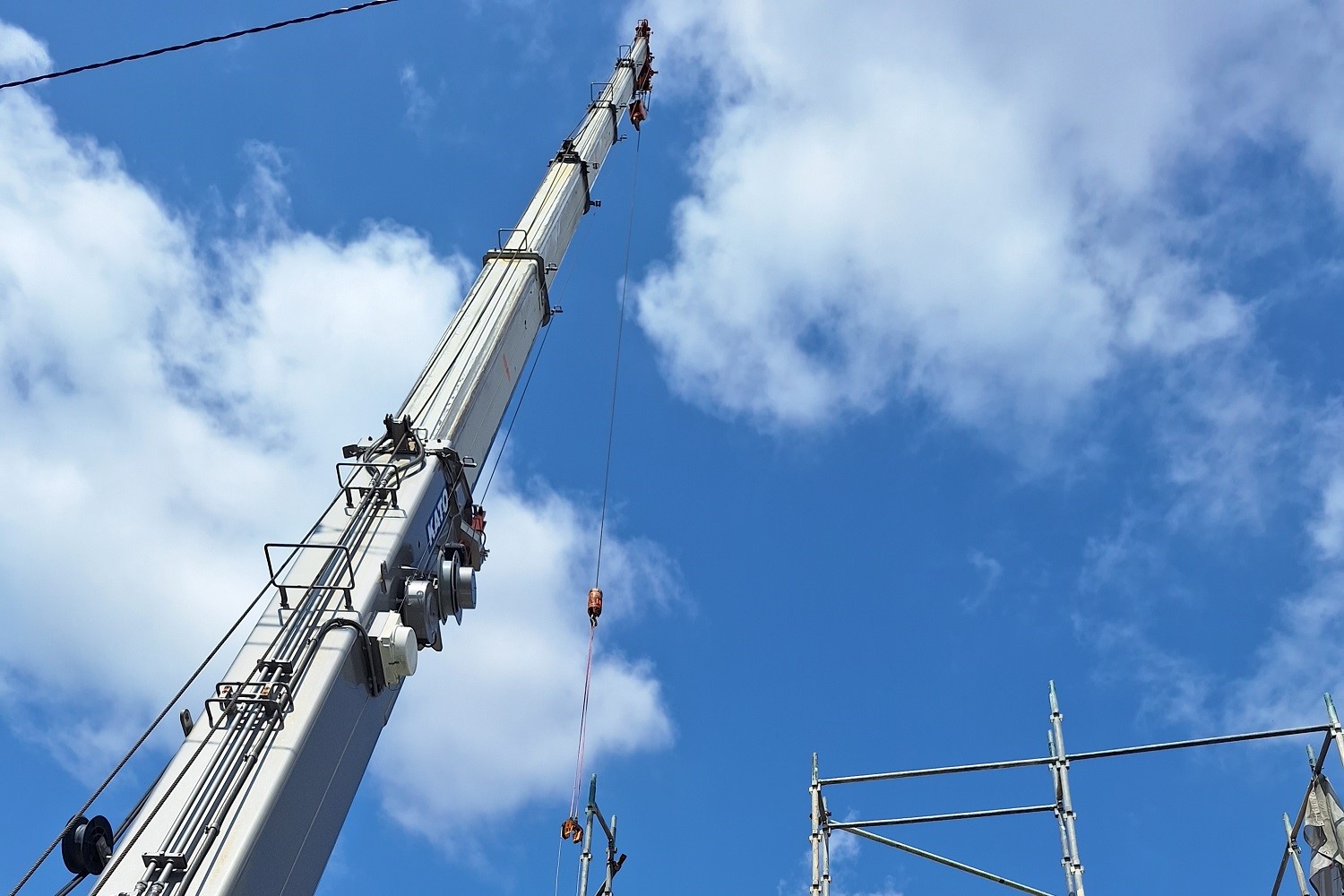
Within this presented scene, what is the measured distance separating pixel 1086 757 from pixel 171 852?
1092 centimetres

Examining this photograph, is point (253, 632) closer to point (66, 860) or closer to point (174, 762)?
point (174, 762)

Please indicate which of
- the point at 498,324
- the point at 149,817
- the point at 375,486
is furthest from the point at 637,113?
the point at 149,817

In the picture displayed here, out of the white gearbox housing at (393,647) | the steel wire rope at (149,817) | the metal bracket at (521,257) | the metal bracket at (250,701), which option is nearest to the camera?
the steel wire rope at (149,817)

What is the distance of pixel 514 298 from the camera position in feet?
49.1

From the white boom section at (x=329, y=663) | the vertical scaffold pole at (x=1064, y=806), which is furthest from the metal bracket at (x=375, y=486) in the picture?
the vertical scaffold pole at (x=1064, y=806)

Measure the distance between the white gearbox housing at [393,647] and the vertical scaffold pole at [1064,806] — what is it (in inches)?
320

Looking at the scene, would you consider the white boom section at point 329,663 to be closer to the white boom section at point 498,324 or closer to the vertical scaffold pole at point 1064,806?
the white boom section at point 498,324

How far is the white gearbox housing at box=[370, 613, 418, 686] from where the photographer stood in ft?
31.3

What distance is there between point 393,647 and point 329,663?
685 millimetres

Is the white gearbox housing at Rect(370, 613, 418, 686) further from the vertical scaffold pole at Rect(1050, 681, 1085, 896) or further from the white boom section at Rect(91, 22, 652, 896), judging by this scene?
the vertical scaffold pole at Rect(1050, 681, 1085, 896)

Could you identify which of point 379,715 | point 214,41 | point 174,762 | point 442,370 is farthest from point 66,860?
point 214,41

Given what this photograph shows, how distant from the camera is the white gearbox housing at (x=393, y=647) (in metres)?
9.55

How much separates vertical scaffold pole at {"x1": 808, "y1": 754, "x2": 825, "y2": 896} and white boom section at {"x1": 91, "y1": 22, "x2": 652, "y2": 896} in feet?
18.7

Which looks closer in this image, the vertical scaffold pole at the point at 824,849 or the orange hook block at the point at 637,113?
the vertical scaffold pole at the point at 824,849
